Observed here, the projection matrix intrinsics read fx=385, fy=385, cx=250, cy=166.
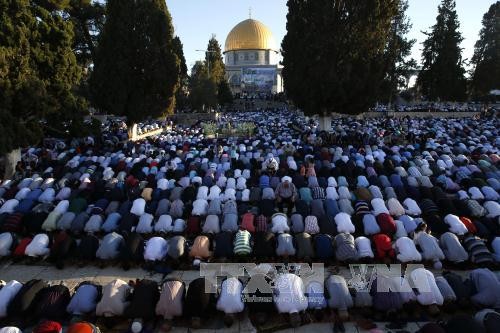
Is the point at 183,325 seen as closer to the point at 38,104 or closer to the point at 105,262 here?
the point at 105,262

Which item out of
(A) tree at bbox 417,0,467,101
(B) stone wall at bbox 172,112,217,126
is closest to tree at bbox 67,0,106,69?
(B) stone wall at bbox 172,112,217,126

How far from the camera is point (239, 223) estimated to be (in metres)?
10.1

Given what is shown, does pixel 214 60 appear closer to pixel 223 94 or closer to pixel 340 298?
pixel 223 94

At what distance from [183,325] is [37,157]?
46.6 ft

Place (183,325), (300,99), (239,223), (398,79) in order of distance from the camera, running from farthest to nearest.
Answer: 1. (398,79)
2. (300,99)
3. (239,223)
4. (183,325)

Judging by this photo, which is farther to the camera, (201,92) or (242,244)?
(201,92)

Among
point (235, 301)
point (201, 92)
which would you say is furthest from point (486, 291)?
point (201, 92)

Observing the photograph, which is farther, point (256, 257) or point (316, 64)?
point (316, 64)

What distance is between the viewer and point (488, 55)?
43219mm

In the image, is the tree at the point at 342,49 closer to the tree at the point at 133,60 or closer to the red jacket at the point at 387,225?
the tree at the point at 133,60

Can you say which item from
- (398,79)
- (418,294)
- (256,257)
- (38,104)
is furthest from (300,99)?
(398,79)

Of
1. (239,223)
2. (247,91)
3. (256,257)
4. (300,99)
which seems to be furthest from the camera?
(247,91)

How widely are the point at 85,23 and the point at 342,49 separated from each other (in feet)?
64.1

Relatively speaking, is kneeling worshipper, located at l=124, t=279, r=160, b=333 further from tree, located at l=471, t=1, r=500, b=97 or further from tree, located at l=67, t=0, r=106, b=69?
tree, located at l=471, t=1, r=500, b=97
